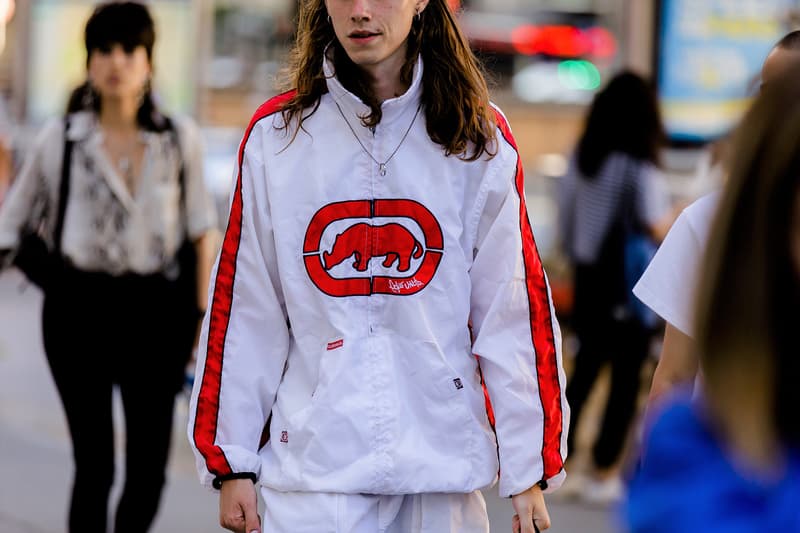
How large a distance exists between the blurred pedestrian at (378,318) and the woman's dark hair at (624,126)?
11.7 ft

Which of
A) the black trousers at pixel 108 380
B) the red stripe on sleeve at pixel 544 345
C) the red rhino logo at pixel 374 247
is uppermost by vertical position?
the red rhino logo at pixel 374 247

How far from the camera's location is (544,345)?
3113 millimetres

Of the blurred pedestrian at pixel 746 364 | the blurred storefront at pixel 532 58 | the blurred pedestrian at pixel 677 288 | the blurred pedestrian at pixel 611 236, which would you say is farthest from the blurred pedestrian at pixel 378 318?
the blurred storefront at pixel 532 58

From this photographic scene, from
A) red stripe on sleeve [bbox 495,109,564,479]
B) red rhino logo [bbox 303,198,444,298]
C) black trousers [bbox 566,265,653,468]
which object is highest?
red rhino logo [bbox 303,198,444,298]

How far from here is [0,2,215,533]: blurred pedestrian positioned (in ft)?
15.2

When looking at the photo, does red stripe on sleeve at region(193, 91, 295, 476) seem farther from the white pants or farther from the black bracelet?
the white pants

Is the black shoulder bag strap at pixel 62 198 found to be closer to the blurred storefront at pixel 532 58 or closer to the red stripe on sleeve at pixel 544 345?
the red stripe on sleeve at pixel 544 345

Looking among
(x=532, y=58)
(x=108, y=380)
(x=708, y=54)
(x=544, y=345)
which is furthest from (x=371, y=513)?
(x=532, y=58)

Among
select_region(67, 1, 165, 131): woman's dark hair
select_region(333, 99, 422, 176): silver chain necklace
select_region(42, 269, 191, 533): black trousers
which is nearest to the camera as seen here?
select_region(333, 99, 422, 176): silver chain necklace

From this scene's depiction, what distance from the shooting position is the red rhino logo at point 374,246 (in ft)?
9.94

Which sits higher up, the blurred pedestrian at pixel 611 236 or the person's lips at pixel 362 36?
the person's lips at pixel 362 36

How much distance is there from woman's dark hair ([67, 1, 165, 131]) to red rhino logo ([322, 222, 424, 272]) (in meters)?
1.94

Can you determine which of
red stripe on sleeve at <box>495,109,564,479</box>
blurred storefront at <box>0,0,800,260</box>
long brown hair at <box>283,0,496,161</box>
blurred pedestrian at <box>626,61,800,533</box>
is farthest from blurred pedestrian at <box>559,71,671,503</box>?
blurred pedestrian at <box>626,61,800,533</box>

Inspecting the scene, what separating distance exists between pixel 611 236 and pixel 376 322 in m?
3.80
